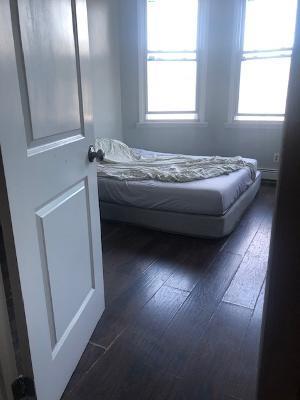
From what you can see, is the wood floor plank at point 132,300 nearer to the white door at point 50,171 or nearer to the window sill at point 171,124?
the white door at point 50,171

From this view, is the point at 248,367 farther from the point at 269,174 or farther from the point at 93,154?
the point at 269,174

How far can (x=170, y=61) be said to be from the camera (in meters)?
4.64

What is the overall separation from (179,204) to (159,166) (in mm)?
793

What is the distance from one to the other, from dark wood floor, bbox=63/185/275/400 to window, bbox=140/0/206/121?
2.66 m

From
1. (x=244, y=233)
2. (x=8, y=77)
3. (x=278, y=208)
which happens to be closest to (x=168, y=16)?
(x=244, y=233)

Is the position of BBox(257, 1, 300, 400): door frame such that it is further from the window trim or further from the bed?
the window trim

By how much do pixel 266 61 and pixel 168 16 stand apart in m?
1.50

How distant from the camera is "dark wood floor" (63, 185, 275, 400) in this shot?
1.39 m

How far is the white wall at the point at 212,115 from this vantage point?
14.2 feet

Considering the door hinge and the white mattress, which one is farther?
the white mattress

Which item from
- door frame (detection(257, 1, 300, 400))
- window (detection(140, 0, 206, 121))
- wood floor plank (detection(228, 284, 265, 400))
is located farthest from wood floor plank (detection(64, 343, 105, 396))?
window (detection(140, 0, 206, 121))

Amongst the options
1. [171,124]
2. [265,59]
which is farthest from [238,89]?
[171,124]

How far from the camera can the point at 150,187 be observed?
2.88 m

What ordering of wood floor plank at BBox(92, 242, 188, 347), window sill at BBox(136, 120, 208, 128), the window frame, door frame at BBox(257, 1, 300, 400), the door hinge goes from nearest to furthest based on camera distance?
door frame at BBox(257, 1, 300, 400) < the door hinge < wood floor plank at BBox(92, 242, 188, 347) < the window frame < window sill at BBox(136, 120, 208, 128)
